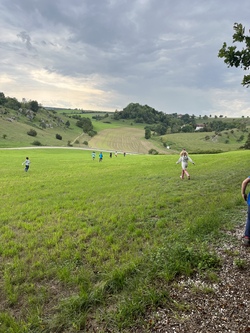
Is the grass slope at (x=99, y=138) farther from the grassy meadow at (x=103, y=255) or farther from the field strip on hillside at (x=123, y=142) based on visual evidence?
the grassy meadow at (x=103, y=255)

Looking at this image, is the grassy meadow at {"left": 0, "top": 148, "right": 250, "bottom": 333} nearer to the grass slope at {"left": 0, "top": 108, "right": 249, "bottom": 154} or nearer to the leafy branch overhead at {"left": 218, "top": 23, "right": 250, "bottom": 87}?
the leafy branch overhead at {"left": 218, "top": 23, "right": 250, "bottom": 87}

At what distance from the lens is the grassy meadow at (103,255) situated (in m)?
4.51

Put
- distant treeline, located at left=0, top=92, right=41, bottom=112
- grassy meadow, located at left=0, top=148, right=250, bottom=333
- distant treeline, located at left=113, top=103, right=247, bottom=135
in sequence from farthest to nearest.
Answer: distant treeline, located at left=113, top=103, right=247, bottom=135, distant treeline, located at left=0, top=92, right=41, bottom=112, grassy meadow, located at left=0, top=148, right=250, bottom=333

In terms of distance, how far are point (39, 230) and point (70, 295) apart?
4.18m

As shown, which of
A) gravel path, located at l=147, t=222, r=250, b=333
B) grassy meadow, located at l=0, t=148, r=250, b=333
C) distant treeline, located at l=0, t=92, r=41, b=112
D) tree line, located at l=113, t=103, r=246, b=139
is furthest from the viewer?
tree line, located at l=113, t=103, r=246, b=139

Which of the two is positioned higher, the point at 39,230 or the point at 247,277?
the point at 247,277

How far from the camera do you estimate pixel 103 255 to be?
6652 millimetres

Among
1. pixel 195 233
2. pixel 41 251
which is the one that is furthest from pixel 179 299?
pixel 41 251

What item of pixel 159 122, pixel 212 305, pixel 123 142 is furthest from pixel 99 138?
pixel 212 305

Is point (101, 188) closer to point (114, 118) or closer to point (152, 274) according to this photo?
point (152, 274)

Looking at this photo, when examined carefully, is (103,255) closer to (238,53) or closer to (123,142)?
(238,53)

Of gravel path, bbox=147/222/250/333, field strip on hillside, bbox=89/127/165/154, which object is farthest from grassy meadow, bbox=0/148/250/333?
field strip on hillside, bbox=89/127/165/154

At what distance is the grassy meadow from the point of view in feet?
14.8

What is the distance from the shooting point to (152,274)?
17.3 ft
